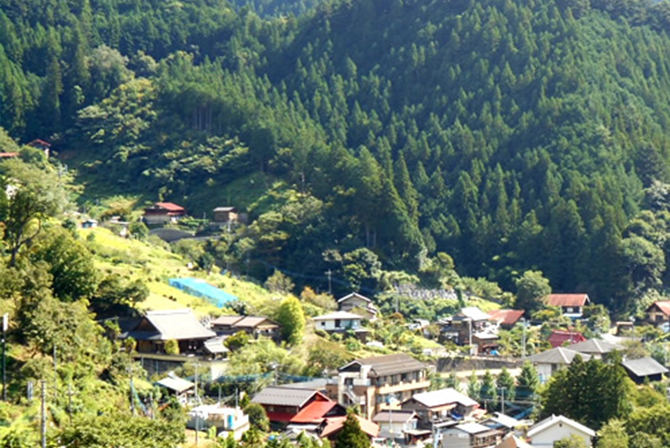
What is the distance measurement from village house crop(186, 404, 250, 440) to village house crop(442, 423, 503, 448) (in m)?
8.00

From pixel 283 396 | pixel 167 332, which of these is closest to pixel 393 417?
pixel 283 396

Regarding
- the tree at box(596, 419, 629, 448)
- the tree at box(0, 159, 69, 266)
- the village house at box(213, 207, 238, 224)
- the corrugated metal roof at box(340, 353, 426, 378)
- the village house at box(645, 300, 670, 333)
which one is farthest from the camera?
the village house at box(213, 207, 238, 224)

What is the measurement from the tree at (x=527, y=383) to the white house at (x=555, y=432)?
7809 millimetres

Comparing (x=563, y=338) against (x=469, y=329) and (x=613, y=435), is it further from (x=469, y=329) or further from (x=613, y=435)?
(x=613, y=435)

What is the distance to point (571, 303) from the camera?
70312 mm

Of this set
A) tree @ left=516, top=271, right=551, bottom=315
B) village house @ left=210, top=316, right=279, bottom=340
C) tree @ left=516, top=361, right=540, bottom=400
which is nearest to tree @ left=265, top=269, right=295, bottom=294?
village house @ left=210, top=316, right=279, bottom=340

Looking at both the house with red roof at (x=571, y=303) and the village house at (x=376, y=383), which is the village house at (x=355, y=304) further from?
the village house at (x=376, y=383)

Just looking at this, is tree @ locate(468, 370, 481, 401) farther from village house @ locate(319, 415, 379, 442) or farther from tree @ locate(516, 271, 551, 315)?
tree @ locate(516, 271, 551, 315)

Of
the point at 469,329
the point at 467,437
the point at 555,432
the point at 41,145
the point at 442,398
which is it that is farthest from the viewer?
the point at 41,145

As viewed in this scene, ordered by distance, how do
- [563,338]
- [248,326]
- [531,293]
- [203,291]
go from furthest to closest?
[531,293] < [563,338] < [203,291] < [248,326]

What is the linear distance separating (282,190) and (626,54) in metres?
35.2

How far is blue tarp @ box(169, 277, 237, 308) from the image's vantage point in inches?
2258

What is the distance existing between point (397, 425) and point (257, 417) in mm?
6222

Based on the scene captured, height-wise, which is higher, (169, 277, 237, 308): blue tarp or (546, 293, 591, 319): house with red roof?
(169, 277, 237, 308): blue tarp
